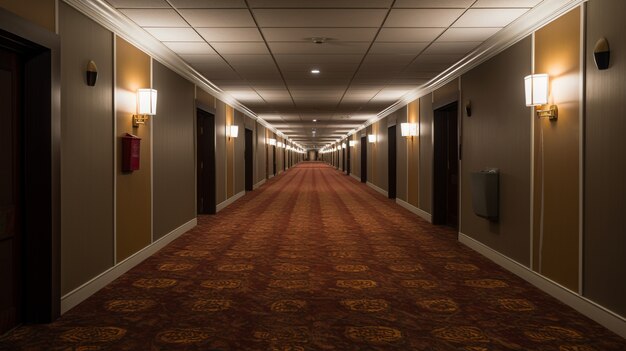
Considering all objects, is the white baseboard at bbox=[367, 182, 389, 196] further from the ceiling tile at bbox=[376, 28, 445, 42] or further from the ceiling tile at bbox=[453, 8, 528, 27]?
the ceiling tile at bbox=[453, 8, 528, 27]

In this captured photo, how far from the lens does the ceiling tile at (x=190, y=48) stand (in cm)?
554

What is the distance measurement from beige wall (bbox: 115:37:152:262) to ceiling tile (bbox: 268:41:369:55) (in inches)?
64.3

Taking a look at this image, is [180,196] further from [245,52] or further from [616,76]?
[616,76]

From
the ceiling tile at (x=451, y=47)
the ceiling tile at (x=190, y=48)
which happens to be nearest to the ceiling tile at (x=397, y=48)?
the ceiling tile at (x=451, y=47)

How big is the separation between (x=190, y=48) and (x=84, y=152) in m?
2.41

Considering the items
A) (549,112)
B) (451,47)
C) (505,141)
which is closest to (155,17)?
(451,47)

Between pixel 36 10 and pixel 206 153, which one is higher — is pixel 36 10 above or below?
above

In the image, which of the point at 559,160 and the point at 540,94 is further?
the point at 540,94

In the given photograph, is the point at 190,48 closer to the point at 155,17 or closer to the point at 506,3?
the point at 155,17

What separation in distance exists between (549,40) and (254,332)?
3.59 meters

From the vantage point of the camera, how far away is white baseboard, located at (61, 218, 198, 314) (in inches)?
143

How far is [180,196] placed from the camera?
6.99 metres

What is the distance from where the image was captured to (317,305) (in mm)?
3699

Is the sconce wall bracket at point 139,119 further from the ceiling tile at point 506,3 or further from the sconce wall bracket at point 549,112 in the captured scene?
the sconce wall bracket at point 549,112
